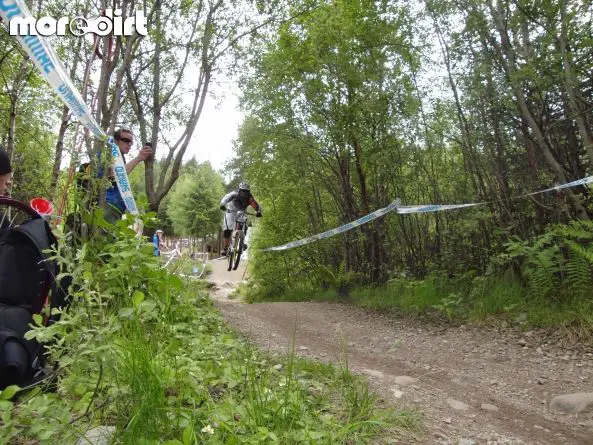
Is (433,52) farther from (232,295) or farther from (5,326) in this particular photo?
(232,295)

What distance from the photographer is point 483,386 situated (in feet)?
9.77

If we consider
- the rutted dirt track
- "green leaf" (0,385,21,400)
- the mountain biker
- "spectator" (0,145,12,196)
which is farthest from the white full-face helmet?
"green leaf" (0,385,21,400)

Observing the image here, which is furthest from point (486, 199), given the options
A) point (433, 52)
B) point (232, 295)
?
point (232, 295)

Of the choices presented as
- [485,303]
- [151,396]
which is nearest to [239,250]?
[485,303]

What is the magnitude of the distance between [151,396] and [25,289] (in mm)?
898

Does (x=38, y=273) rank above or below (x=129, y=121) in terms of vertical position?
below

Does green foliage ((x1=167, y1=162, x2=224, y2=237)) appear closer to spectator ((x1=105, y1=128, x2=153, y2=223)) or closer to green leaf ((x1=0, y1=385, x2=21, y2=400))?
spectator ((x1=105, y1=128, x2=153, y2=223))

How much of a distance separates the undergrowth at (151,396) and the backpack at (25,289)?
0.09 metres

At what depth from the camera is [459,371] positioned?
3.36m

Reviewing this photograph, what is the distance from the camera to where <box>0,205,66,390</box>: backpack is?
1.65 meters

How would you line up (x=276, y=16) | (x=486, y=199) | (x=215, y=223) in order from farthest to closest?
1. (x=215, y=223)
2. (x=276, y=16)
3. (x=486, y=199)

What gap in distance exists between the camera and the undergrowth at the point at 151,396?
4.57 ft

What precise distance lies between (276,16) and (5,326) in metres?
6.55

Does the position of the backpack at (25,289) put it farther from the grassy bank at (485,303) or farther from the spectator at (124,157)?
the grassy bank at (485,303)
